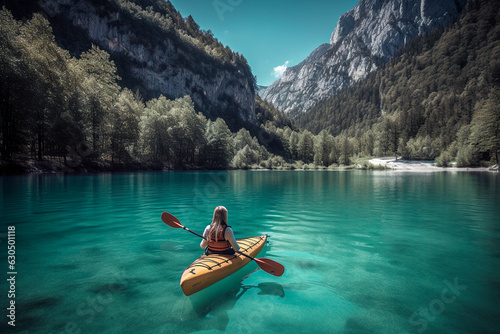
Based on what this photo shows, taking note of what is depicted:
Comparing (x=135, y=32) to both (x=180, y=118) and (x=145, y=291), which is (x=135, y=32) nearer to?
(x=180, y=118)

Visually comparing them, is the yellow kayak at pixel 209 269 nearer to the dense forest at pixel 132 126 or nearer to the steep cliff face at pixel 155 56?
the dense forest at pixel 132 126

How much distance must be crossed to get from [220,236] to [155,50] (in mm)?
143042

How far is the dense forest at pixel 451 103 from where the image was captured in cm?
5762

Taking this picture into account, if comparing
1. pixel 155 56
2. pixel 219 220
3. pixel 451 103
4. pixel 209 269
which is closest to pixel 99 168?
pixel 219 220

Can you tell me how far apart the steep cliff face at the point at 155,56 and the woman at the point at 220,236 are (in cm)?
11802

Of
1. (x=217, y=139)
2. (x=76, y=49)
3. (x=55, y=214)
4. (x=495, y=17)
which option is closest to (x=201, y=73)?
(x=76, y=49)

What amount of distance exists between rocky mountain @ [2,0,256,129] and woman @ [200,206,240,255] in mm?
117981

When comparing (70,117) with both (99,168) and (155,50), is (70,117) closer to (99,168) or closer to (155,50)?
(99,168)

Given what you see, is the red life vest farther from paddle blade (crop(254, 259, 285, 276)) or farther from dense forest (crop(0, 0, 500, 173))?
dense forest (crop(0, 0, 500, 173))

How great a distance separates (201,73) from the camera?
140000 millimetres

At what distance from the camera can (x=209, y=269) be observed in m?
5.00

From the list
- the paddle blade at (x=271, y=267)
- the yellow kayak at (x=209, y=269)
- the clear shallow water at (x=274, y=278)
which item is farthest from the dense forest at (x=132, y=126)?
the paddle blade at (x=271, y=267)

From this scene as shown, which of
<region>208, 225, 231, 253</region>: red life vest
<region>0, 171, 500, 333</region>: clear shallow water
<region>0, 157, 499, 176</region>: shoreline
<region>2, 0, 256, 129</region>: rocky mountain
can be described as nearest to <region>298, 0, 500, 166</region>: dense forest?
<region>0, 157, 499, 176</region>: shoreline

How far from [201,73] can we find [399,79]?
173m
